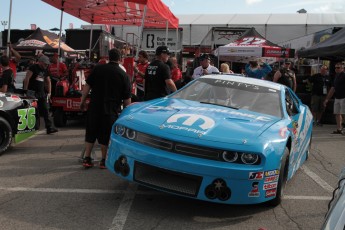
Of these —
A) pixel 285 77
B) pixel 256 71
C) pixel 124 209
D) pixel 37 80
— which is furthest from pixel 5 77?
pixel 285 77

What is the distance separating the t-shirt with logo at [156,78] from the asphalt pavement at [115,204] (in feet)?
5.61

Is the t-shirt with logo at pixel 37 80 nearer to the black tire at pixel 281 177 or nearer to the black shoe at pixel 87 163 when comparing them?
the black shoe at pixel 87 163

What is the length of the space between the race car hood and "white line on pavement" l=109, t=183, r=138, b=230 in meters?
0.84

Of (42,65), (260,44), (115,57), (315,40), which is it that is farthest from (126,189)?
(315,40)

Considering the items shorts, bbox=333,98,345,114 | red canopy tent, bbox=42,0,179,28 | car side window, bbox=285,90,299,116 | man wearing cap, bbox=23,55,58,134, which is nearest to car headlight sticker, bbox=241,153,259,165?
car side window, bbox=285,90,299,116

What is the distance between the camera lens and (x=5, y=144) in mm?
6305

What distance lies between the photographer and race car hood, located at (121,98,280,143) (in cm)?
379

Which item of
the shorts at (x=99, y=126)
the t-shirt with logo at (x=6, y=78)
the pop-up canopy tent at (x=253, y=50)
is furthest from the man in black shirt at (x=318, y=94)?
the t-shirt with logo at (x=6, y=78)

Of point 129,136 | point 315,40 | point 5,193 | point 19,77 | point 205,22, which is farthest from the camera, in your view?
point 205,22

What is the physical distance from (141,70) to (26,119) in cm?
363

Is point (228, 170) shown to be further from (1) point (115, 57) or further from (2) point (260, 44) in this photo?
(2) point (260, 44)

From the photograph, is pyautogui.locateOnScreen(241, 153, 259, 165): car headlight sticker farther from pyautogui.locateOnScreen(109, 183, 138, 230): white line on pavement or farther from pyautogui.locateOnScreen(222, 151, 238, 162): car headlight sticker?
pyautogui.locateOnScreen(109, 183, 138, 230): white line on pavement

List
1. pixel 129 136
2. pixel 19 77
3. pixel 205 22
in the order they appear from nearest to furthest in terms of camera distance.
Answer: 1. pixel 129 136
2. pixel 19 77
3. pixel 205 22

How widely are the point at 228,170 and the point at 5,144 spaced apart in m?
4.17
